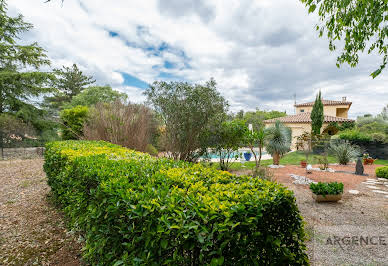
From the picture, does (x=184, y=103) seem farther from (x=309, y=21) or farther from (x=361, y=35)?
(x=361, y=35)

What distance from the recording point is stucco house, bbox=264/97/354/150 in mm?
20959

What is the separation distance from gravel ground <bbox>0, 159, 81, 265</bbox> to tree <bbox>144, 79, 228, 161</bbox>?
3920 mm

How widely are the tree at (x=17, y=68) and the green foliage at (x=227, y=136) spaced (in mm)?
14696

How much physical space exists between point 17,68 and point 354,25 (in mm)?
20558

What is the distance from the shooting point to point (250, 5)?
504 centimetres

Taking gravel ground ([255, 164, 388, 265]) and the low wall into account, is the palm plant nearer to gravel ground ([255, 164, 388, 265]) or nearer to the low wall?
gravel ground ([255, 164, 388, 265])

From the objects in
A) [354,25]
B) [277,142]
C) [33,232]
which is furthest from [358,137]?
[33,232]

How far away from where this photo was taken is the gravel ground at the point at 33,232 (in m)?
2.49

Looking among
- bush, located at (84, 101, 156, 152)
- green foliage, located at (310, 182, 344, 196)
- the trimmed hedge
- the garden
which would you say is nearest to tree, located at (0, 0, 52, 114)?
the garden

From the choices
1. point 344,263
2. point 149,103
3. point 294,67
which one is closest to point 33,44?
point 149,103

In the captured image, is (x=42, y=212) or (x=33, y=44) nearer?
(x=42, y=212)

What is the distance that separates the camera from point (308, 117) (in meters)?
22.5

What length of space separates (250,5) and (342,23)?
222 cm

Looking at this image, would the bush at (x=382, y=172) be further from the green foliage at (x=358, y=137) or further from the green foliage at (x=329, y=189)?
the green foliage at (x=358, y=137)
